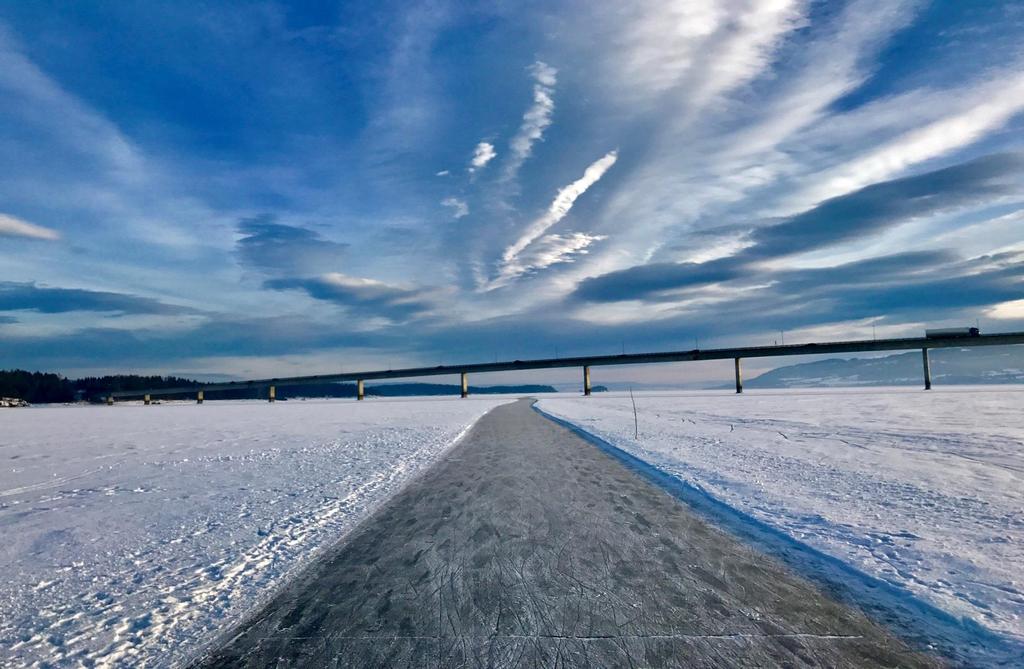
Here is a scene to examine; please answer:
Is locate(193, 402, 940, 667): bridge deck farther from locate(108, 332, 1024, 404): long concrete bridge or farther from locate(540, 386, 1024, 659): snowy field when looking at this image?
locate(108, 332, 1024, 404): long concrete bridge

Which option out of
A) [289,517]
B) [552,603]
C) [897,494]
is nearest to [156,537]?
[289,517]

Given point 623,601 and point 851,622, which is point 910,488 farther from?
point 623,601

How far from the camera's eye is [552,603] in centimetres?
474

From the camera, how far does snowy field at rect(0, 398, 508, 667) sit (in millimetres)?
4395

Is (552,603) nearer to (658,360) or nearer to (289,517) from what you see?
(289,517)

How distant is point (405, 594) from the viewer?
5.04m

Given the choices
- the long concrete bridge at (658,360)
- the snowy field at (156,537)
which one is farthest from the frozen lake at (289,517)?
the long concrete bridge at (658,360)

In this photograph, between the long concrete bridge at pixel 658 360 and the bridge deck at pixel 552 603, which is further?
the long concrete bridge at pixel 658 360

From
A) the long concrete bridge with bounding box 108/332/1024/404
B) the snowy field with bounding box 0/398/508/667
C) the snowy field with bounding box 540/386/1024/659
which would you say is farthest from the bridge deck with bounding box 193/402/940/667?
the long concrete bridge with bounding box 108/332/1024/404

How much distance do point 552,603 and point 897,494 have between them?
23.9 feet

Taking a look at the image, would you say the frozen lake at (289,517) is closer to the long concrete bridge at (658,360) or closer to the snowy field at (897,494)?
the snowy field at (897,494)

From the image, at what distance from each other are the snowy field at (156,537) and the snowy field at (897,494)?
21.5 feet

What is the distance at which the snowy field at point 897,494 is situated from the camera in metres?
5.20

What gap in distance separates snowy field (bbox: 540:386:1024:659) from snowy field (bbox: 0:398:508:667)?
6.56 meters
